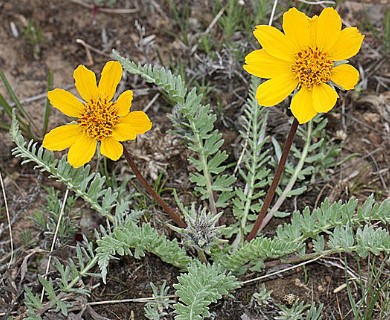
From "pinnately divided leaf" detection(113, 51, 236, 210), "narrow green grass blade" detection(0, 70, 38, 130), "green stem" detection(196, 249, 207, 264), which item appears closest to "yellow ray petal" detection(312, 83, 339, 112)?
"pinnately divided leaf" detection(113, 51, 236, 210)

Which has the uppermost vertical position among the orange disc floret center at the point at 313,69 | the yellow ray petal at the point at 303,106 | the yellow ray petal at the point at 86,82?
the orange disc floret center at the point at 313,69

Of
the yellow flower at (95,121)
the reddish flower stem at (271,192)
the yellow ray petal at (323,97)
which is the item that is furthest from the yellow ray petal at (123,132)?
the yellow ray petal at (323,97)

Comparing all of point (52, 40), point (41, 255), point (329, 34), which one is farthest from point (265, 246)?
point (52, 40)

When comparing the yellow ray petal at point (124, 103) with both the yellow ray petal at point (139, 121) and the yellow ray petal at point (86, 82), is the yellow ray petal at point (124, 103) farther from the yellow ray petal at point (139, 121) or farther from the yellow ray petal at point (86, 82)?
the yellow ray petal at point (86, 82)

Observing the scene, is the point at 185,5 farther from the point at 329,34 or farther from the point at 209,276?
the point at 209,276

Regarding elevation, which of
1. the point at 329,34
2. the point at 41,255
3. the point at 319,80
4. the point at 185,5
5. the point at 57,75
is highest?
the point at 329,34

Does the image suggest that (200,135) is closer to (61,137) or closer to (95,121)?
(95,121)
